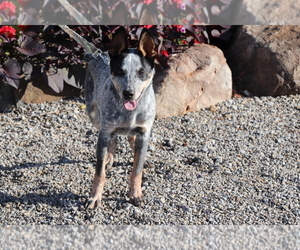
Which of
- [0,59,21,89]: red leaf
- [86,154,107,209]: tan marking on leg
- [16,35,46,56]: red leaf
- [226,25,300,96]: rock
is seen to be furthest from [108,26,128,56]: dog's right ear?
[226,25,300,96]: rock

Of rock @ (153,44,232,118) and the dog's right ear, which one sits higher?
the dog's right ear

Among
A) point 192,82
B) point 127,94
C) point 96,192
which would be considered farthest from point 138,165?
point 192,82

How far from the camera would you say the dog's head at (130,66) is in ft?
10.3

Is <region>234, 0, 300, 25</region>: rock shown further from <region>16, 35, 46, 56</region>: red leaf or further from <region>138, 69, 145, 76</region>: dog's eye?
<region>16, 35, 46, 56</region>: red leaf

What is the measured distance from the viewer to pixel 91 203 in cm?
371

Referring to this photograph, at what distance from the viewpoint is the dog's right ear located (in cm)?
316

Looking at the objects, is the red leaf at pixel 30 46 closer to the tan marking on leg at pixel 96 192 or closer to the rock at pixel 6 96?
the rock at pixel 6 96

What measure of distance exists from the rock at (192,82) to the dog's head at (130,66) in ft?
7.83

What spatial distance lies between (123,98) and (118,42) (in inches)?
14.2

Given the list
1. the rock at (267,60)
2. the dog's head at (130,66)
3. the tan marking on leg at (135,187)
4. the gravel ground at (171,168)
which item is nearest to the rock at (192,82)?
the gravel ground at (171,168)

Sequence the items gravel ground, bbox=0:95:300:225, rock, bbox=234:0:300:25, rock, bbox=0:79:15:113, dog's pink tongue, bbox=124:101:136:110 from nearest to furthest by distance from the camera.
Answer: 1. rock, bbox=234:0:300:25
2. dog's pink tongue, bbox=124:101:136:110
3. gravel ground, bbox=0:95:300:225
4. rock, bbox=0:79:15:113

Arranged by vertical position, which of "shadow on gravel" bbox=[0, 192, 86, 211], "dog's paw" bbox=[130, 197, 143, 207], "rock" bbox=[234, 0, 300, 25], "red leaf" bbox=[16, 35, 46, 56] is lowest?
"shadow on gravel" bbox=[0, 192, 86, 211]

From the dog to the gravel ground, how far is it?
9.8 inches

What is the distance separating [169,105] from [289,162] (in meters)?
1.59
